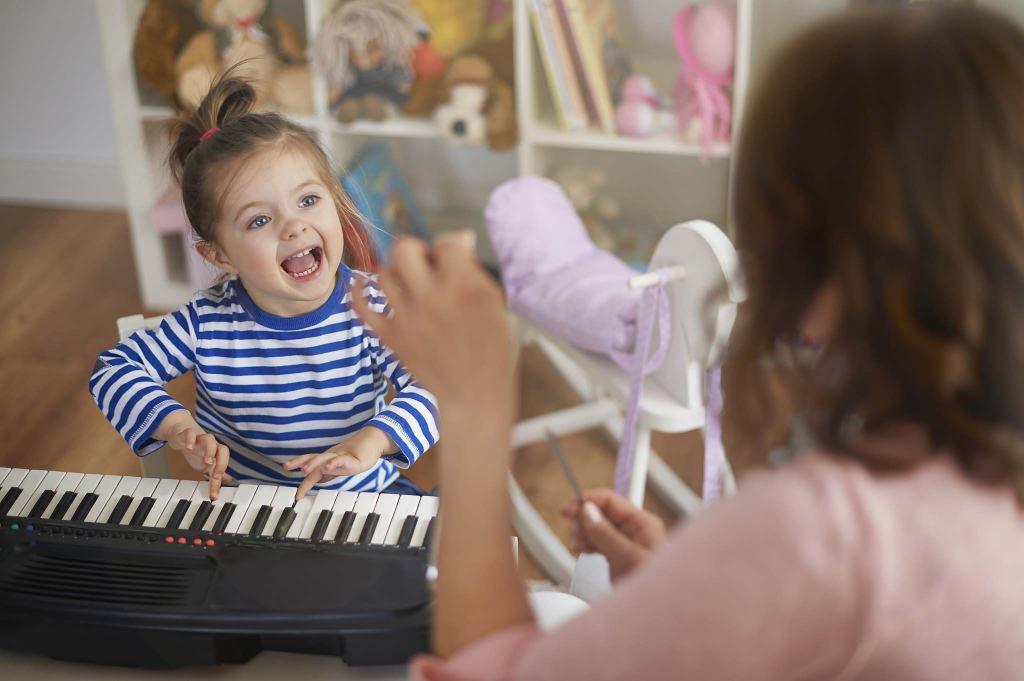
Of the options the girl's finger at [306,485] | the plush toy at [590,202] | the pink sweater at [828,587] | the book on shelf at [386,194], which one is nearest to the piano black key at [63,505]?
the girl's finger at [306,485]

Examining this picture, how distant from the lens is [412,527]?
0.94 m

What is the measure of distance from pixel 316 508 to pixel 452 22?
1.55 m

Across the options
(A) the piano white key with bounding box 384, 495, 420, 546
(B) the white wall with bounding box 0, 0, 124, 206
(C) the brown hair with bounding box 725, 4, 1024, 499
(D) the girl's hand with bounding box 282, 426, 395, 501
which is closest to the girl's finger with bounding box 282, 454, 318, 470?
(D) the girl's hand with bounding box 282, 426, 395, 501

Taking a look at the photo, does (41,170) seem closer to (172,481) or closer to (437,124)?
(437,124)

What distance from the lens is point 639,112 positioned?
2.20 m

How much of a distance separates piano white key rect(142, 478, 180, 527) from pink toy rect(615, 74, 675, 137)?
145 centimetres

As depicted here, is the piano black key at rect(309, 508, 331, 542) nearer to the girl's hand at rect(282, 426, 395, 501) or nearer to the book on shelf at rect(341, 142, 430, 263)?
the girl's hand at rect(282, 426, 395, 501)

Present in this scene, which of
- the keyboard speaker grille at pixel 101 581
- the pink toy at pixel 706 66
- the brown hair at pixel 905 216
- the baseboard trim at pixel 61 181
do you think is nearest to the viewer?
the brown hair at pixel 905 216

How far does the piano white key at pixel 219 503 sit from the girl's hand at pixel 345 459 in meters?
0.06

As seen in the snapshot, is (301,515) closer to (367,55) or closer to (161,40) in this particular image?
(367,55)

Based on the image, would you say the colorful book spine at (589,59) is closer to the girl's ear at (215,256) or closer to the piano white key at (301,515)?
the girl's ear at (215,256)

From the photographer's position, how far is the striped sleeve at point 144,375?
1.10 metres

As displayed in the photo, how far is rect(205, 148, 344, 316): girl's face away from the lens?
3.64ft

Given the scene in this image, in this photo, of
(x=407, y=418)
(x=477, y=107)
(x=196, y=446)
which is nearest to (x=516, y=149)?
(x=477, y=107)
